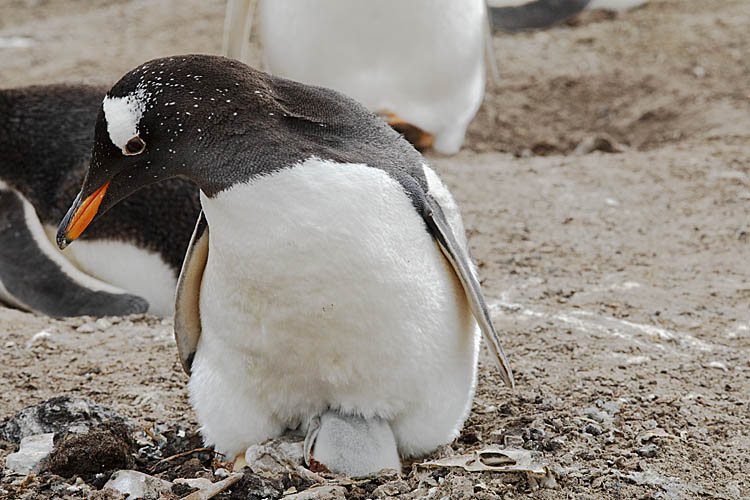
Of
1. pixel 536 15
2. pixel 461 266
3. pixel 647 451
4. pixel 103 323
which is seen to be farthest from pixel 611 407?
pixel 536 15

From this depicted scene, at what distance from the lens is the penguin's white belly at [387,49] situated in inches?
188

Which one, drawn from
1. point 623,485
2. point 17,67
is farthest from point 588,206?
point 17,67

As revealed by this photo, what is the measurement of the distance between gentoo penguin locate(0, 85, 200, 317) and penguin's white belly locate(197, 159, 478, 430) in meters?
1.38

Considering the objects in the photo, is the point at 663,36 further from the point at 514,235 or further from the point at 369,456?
the point at 369,456

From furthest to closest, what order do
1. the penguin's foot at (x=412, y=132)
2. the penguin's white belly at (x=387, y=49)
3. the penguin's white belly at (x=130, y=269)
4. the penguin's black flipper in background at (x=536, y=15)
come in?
the penguin's black flipper in background at (x=536, y=15) → the penguin's foot at (x=412, y=132) → the penguin's white belly at (x=387, y=49) → the penguin's white belly at (x=130, y=269)

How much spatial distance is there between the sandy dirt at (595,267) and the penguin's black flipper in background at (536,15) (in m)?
0.08

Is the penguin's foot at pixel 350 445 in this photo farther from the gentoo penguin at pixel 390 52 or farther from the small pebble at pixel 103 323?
the gentoo penguin at pixel 390 52

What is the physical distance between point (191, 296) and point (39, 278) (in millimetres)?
1523

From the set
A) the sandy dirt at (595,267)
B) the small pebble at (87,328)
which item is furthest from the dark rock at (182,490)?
the small pebble at (87,328)

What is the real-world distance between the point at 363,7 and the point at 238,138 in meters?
2.81

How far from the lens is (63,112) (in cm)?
392

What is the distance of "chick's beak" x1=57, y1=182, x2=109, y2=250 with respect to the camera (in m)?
2.23

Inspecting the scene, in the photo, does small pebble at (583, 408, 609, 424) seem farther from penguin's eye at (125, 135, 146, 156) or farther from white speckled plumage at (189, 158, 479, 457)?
penguin's eye at (125, 135, 146, 156)

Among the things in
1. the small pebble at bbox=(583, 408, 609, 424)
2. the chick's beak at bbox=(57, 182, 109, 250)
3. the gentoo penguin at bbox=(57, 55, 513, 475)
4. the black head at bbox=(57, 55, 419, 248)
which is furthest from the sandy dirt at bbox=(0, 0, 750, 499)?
the black head at bbox=(57, 55, 419, 248)
